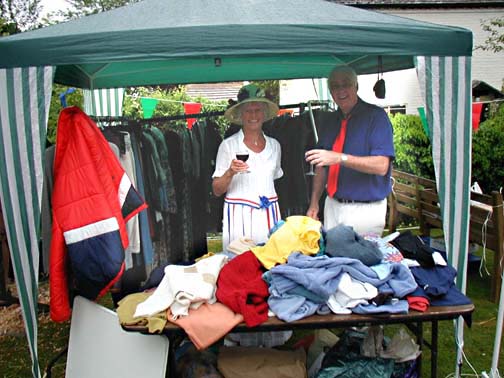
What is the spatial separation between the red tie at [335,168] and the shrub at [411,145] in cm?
385

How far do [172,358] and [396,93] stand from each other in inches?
134

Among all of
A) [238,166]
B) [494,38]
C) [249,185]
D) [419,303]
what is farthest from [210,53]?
[494,38]

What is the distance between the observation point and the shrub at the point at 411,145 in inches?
248

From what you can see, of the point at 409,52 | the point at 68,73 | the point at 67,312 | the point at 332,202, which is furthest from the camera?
→ the point at 68,73

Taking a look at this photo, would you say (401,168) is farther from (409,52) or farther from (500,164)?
(409,52)

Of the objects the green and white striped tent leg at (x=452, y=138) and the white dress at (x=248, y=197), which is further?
the white dress at (x=248, y=197)

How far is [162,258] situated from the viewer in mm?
3736

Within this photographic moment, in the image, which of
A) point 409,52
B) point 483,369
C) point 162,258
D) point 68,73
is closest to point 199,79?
point 68,73

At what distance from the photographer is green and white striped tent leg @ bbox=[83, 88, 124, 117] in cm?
465

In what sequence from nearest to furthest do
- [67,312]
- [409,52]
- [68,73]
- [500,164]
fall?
[409,52], [67,312], [68,73], [500,164]

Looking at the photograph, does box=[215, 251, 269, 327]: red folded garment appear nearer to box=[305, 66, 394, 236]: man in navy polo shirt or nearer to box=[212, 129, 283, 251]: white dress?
box=[212, 129, 283, 251]: white dress

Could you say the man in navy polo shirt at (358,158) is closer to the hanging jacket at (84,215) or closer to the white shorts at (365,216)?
the white shorts at (365,216)

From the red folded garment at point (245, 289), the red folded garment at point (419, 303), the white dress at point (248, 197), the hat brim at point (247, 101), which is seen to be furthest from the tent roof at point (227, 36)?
the red folded garment at point (419, 303)

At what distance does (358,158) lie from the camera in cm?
244
